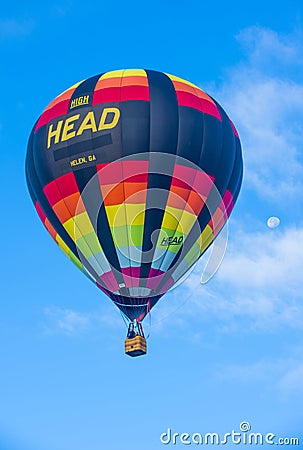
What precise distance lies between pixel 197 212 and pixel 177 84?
3.56m

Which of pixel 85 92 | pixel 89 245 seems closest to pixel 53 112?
pixel 85 92

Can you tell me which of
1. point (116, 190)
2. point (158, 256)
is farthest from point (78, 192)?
point (158, 256)

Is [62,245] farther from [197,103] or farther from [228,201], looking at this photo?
[197,103]

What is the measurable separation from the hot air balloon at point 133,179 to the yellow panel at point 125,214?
0.03 metres

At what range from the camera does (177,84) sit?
91.7 ft

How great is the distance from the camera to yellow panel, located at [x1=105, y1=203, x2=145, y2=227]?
26719mm

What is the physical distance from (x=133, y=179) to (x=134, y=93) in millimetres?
2361

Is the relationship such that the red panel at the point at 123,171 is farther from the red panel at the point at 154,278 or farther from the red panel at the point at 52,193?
the red panel at the point at 154,278

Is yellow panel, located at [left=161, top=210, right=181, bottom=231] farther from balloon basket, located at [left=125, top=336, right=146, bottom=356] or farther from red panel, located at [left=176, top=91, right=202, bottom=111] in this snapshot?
balloon basket, located at [left=125, top=336, right=146, bottom=356]

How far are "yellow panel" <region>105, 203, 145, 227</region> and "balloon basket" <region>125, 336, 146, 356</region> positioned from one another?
2992 mm

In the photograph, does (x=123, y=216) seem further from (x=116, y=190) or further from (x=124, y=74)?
(x=124, y=74)

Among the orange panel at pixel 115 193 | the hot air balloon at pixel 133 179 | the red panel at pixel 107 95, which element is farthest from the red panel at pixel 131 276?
the red panel at pixel 107 95

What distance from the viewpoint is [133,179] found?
2669 centimetres

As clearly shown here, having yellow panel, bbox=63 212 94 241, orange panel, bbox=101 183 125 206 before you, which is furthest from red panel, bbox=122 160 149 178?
yellow panel, bbox=63 212 94 241
